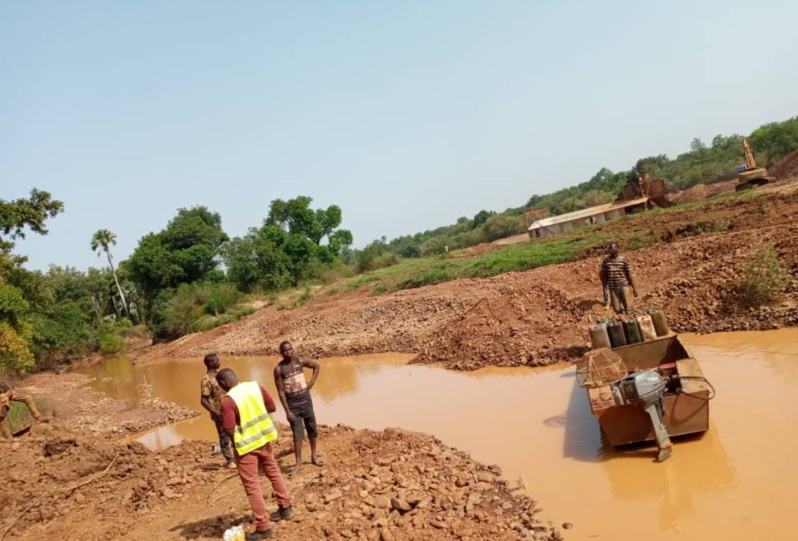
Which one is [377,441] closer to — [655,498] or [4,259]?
[655,498]

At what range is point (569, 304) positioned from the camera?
44.8ft

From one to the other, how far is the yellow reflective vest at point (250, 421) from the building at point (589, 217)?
105ft

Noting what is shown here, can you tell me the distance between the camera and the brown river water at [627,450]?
511 cm

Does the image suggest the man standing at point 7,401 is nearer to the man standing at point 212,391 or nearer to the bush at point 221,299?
the man standing at point 212,391

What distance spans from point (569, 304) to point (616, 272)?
3.96m

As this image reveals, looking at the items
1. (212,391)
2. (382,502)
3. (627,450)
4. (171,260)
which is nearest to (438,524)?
(382,502)

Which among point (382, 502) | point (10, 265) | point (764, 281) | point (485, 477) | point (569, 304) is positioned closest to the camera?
point (382, 502)

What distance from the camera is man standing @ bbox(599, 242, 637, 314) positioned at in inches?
384

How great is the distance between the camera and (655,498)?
18.0 ft

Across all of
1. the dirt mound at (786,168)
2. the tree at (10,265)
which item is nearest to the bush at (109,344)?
the tree at (10,265)

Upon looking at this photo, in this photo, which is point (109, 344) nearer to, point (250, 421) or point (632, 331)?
point (250, 421)

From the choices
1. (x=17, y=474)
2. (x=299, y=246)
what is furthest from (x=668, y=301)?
(x=299, y=246)

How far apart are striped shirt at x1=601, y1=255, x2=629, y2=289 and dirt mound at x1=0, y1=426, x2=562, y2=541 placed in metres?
4.43

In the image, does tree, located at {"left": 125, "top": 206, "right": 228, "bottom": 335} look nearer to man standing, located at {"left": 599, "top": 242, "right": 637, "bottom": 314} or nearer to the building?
the building
